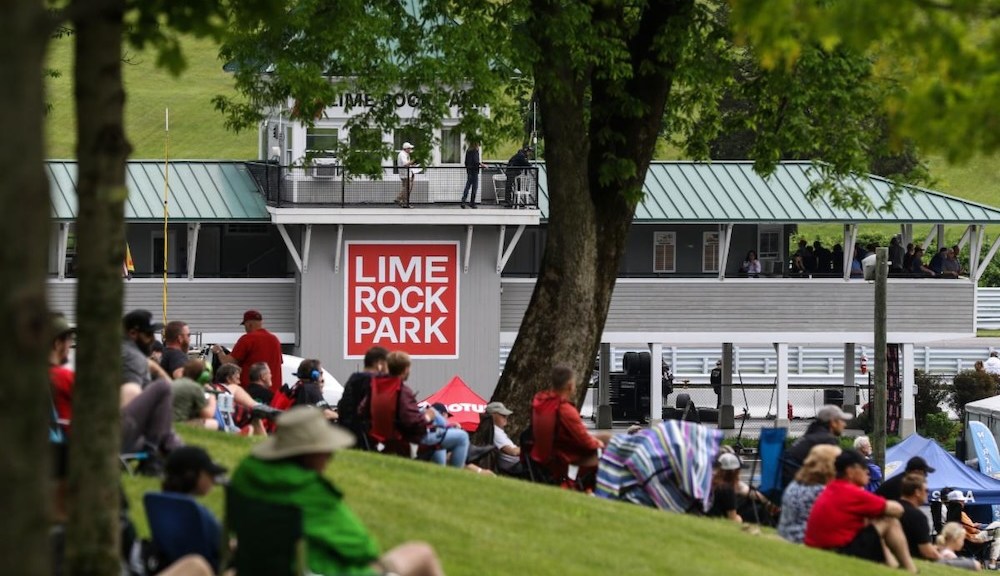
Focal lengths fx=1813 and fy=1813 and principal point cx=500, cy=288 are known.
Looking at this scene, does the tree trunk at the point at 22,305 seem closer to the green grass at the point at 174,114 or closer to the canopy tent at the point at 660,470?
the canopy tent at the point at 660,470

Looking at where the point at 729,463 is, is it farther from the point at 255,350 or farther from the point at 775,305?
the point at 775,305

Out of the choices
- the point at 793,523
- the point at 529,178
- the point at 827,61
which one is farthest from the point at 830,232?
the point at 793,523

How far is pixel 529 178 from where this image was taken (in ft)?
143

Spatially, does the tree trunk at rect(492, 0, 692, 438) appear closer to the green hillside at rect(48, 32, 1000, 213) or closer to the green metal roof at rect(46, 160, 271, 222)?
the green metal roof at rect(46, 160, 271, 222)

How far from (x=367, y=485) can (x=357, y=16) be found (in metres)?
8.53

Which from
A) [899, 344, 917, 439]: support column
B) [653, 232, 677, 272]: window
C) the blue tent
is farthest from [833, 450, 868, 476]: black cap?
[653, 232, 677, 272]: window

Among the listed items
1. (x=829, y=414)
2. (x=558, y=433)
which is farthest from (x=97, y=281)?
(x=829, y=414)

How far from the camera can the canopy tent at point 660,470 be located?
628 inches

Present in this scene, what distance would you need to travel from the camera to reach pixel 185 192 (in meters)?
44.6

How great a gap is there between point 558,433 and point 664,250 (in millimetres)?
31802

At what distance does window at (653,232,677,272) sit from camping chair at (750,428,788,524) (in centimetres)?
3019

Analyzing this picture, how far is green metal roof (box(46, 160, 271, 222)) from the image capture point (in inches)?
1716

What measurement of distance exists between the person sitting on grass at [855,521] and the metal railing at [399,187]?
28.3 meters

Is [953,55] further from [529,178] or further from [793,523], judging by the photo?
[529,178]
